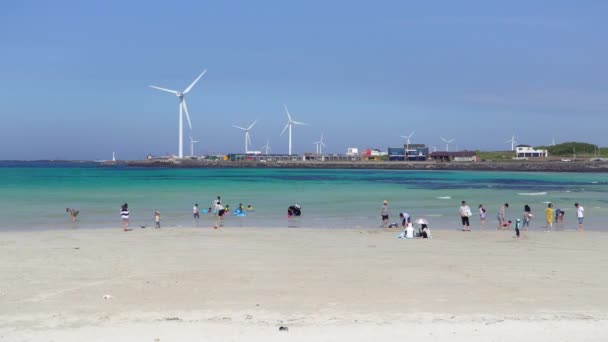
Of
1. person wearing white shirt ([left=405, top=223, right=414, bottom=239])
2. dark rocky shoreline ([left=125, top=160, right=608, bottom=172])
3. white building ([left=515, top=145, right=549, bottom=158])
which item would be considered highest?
white building ([left=515, top=145, right=549, bottom=158])

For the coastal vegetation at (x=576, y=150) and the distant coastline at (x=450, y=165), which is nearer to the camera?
the distant coastline at (x=450, y=165)

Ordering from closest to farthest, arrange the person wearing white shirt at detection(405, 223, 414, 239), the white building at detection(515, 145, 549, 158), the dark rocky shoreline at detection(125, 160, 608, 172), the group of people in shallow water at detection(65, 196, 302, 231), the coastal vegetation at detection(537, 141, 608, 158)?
the person wearing white shirt at detection(405, 223, 414, 239) → the group of people in shallow water at detection(65, 196, 302, 231) → the dark rocky shoreline at detection(125, 160, 608, 172) → the white building at detection(515, 145, 549, 158) → the coastal vegetation at detection(537, 141, 608, 158)

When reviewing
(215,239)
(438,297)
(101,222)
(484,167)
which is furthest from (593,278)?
(484,167)

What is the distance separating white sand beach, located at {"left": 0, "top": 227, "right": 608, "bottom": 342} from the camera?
29.3 ft

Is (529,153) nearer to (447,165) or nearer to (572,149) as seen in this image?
(572,149)

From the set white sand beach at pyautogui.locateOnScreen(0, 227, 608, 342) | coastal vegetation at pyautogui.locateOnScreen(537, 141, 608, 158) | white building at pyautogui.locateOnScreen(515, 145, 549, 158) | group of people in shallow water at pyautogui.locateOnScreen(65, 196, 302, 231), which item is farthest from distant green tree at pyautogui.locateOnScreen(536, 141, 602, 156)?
white sand beach at pyautogui.locateOnScreen(0, 227, 608, 342)

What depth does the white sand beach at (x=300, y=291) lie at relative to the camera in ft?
29.3

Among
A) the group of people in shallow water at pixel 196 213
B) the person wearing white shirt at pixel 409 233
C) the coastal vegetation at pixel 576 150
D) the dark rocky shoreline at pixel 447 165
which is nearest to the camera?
the person wearing white shirt at pixel 409 233

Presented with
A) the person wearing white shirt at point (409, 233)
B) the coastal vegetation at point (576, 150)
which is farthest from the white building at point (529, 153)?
the person wearing white shirt at point (409, 233)

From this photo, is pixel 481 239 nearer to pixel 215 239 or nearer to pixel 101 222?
pixel 215 239

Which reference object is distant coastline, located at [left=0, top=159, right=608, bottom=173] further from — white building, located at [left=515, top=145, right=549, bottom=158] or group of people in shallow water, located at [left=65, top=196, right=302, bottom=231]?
group of people in shallow water, located at [left=65, top=196, right=302, bottom=231]

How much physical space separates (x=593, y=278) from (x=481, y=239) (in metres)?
8.65

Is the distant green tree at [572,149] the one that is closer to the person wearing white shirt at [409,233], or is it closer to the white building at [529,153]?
the white building at [529,153]

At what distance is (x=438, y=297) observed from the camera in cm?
1109
